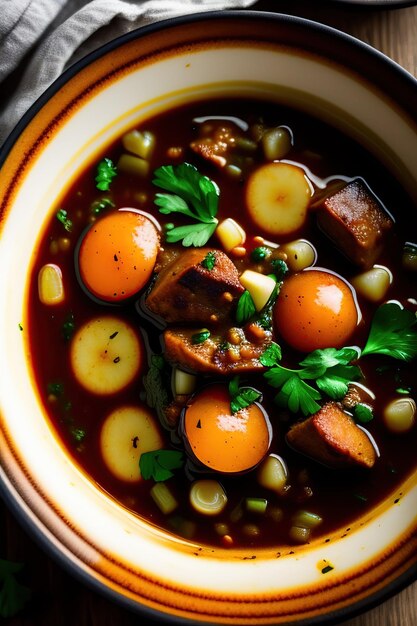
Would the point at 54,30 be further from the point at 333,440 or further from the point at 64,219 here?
the point at 333,440

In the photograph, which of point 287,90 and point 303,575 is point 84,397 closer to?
point 303,575

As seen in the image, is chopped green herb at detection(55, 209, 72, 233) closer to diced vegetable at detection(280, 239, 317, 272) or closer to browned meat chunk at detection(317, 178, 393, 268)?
diced vegetable at detection(280, 239, 317, 272)

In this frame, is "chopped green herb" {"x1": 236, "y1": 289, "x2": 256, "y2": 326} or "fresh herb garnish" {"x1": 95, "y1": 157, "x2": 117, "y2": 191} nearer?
"chopped green herb" {"x1": 236, "y1": 289, "x2": 256, "y2": 326}

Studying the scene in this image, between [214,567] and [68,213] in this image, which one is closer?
[214,567]

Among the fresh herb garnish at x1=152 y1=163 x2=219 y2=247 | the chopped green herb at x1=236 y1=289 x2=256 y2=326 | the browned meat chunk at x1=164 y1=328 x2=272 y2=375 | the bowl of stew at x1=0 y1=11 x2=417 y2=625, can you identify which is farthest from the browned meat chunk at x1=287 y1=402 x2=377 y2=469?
the fresh herb garnish at x1=152 y1=163 x2=219 y2=247

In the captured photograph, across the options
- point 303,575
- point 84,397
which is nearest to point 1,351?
point 84,397

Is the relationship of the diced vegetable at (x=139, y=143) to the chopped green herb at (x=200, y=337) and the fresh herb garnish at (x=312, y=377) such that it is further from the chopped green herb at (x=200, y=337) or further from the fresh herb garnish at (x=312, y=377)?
the fresh herb garnish at (x=312, y=377)
